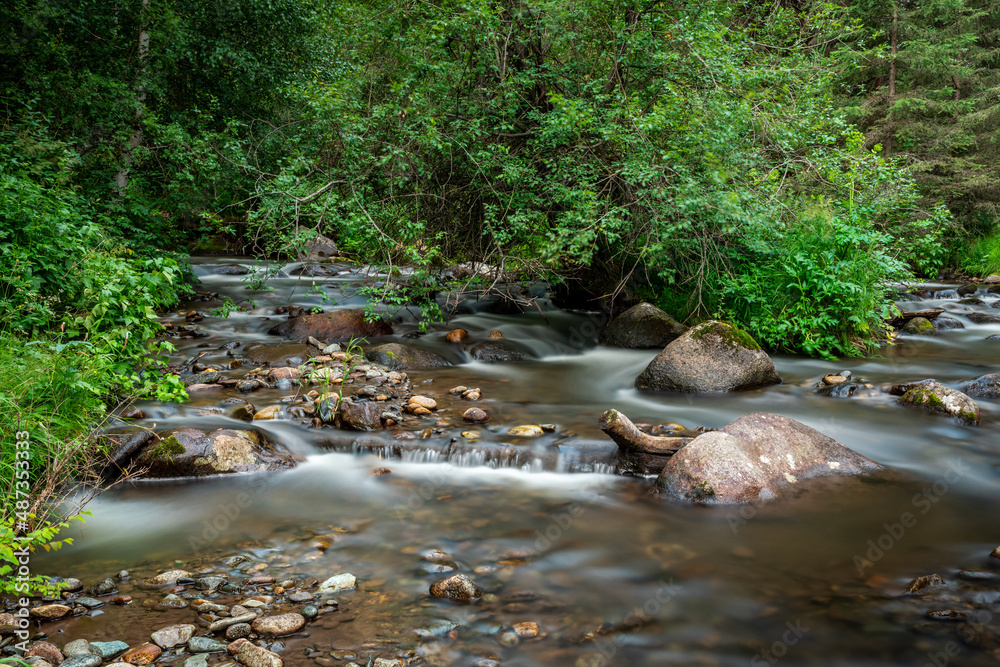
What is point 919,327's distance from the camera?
1119 cm

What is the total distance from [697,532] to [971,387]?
5379 millimetres

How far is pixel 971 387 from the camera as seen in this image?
7.32 metres

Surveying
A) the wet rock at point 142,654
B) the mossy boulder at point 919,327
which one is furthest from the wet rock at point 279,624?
the mossy boulder at point 919,327

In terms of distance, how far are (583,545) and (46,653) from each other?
9.39 feet

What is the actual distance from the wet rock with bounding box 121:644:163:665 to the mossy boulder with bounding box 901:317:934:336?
488 inches

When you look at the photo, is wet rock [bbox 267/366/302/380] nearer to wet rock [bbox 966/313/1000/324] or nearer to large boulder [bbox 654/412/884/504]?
large boulder [bbox 654/412/884/504]

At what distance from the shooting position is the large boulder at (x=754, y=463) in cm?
462

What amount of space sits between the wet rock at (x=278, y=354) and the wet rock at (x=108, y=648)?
5.69 metres

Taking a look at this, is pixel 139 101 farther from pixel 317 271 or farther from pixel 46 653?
pixel 46 653

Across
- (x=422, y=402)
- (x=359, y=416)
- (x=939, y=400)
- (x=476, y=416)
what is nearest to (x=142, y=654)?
(x=359, y=416)

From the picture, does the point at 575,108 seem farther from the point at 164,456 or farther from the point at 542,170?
the point at 164,456

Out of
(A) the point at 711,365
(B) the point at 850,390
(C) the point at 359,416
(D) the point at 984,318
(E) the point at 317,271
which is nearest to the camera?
(C) the point at 359,416

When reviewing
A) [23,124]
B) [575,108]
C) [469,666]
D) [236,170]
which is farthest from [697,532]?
[23,124]

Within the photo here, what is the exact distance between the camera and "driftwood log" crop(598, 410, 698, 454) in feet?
17.3
